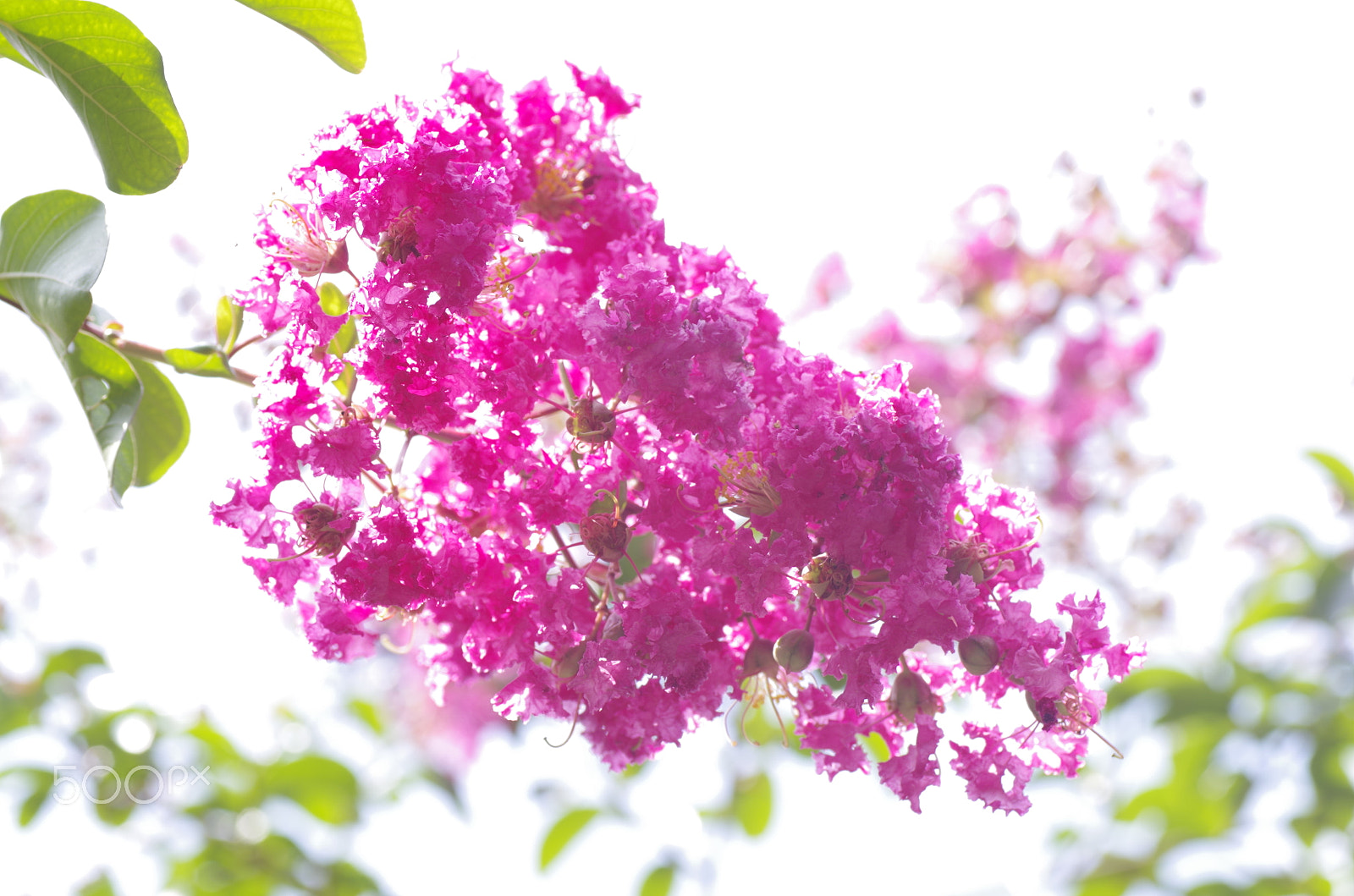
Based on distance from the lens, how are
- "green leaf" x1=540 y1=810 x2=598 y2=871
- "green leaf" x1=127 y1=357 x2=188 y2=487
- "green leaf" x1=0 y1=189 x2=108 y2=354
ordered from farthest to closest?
"green leaf" x1=540 y1=810 x2=598 y2=871
"green leaf" x1=127 y1=357 x2=188 y2=487
"green leaf" x1=0 y1=189 x2=108 y2=354

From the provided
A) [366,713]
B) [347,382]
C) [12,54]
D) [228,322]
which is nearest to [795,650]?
[347,382]

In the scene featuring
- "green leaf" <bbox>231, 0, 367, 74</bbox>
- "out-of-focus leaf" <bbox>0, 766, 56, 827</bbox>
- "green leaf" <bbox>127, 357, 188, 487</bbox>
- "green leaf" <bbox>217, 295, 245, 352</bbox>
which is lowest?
"out-of-focus leaf" <bbox>0, 766, 56, 827</bbox>

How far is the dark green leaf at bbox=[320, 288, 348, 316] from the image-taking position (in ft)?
4.29

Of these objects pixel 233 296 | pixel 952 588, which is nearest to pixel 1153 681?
pixel 952 588

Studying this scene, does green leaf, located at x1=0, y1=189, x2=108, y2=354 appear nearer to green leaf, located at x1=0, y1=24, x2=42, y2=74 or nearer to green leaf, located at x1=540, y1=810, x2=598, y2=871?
green leaf, located at x1=0, y1=24, x2=42, y2=74

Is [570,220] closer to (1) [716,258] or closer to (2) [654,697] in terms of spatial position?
(1) [716,258]

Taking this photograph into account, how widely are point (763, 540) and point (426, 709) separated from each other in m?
3.15

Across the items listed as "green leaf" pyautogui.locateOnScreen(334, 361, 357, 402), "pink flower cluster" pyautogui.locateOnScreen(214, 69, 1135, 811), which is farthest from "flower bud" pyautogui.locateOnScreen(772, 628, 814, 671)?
"green leaf" pyautogui.locateOnScreen(334, 361, 357, 402)

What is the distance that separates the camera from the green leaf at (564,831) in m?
3.15

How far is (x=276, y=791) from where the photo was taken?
9.33 ft

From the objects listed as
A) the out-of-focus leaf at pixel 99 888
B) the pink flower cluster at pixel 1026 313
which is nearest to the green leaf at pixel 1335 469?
the pink flower cluster at pixel 1026 313

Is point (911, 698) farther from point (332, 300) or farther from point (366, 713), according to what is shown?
point (366, 713)

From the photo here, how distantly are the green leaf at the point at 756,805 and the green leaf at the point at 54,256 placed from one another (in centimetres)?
236

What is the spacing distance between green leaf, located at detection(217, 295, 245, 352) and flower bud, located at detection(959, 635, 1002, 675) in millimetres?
948
